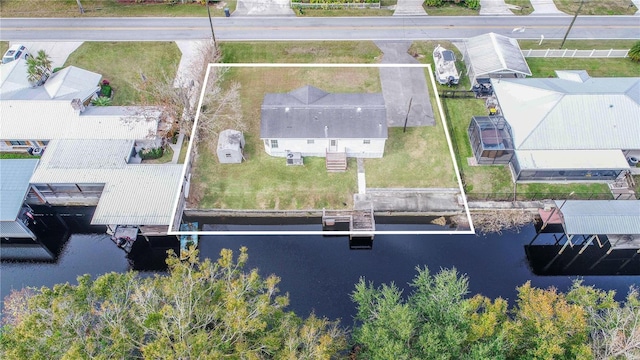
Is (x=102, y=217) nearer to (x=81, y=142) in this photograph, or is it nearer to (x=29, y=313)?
(x=81, y=142)

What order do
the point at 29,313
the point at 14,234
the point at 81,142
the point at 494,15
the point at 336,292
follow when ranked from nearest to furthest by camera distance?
the point at 29,313, the point at 336,292, the point at 14,234, the point at 81,142, the point at 494,15

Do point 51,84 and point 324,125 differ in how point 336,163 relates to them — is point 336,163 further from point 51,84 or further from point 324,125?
point 51,84

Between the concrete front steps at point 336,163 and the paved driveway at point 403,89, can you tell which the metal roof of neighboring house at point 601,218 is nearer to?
the paved driveway at point 403,89

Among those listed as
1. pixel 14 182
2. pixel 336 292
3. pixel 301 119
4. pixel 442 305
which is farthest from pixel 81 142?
pixel 442 305

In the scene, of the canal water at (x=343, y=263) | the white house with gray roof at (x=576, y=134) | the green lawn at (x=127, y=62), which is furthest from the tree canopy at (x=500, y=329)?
the green lawn at (x=127, y=62)

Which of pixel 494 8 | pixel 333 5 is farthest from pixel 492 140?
pixel 333 5
